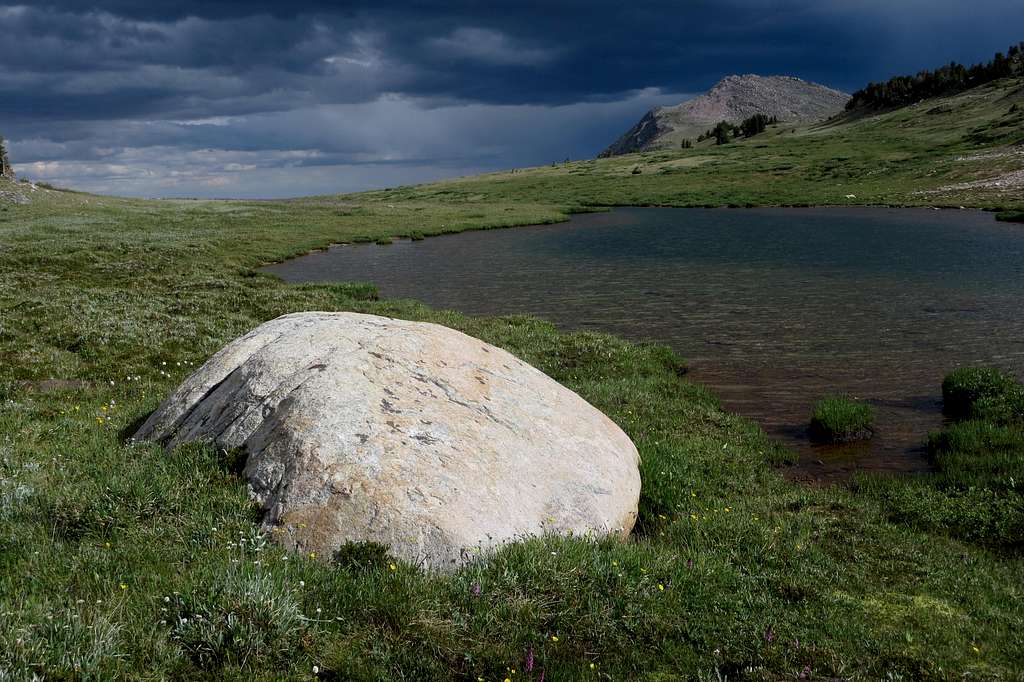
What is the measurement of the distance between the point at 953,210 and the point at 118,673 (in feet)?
290

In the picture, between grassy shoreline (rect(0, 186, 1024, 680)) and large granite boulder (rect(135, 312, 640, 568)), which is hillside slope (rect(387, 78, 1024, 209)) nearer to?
grassy shoreline (rect(0, 186, 1024, 680))

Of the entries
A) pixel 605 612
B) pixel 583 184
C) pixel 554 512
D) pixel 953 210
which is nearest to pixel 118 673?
pixel 605 612

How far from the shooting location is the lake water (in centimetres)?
1766

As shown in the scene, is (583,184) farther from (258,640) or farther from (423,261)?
(258,640)

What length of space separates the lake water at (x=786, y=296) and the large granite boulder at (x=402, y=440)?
20.1ft

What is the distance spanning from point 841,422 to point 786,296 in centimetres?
1874

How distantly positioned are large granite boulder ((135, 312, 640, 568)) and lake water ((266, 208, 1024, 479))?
6115 millimetres

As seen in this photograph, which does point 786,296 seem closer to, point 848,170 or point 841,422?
point 841,422

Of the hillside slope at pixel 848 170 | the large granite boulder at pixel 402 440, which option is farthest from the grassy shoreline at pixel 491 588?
the hillside slope at pixel 848 170

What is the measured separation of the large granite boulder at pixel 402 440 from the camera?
7613 mm

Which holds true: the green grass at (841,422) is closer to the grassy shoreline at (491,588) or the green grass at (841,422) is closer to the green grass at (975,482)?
the green grass at (975,482)

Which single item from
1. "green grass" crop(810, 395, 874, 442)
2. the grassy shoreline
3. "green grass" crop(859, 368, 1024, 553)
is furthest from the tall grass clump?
the grassy shoreline

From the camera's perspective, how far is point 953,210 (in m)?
74.4

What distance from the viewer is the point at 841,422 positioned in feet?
47.9
